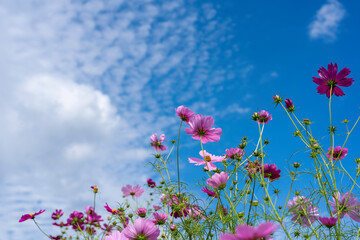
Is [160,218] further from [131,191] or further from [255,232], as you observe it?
[255,232]

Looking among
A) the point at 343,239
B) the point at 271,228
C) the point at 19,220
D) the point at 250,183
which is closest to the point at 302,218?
the point at 343,239

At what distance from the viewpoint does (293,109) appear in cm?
140

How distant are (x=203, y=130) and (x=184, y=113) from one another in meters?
0.13

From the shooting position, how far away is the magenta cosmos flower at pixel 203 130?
1326mm

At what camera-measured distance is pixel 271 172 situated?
1.42 meters

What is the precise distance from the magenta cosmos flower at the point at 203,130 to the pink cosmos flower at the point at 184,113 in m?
0.07

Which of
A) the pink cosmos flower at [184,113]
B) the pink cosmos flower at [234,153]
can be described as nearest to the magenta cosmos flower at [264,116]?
the pink cosmos flower at [234,153]

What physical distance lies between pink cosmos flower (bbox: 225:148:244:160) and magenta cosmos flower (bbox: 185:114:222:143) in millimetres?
123

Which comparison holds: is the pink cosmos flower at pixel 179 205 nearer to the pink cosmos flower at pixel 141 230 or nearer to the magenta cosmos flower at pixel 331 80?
the pink cosmos flower at pixel 141 230

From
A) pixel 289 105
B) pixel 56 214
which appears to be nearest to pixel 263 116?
pixel 289 105

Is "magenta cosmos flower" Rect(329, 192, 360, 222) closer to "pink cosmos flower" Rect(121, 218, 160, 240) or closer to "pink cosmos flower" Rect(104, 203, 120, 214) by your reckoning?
"pink cosmos flower" Rect(121, 218, 160, 240)

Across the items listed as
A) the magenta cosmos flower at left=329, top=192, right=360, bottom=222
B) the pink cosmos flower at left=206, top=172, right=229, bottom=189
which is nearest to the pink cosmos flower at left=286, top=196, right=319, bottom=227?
the magenta cosmos flower at left=329, top=192, right=360, bottom=222

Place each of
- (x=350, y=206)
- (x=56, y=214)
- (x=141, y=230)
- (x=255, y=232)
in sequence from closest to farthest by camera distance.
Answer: (x=255, y=232) → (x=141, y=230) → (x=350, y=206) → (x=56, y=214)

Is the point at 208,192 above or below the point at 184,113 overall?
below
